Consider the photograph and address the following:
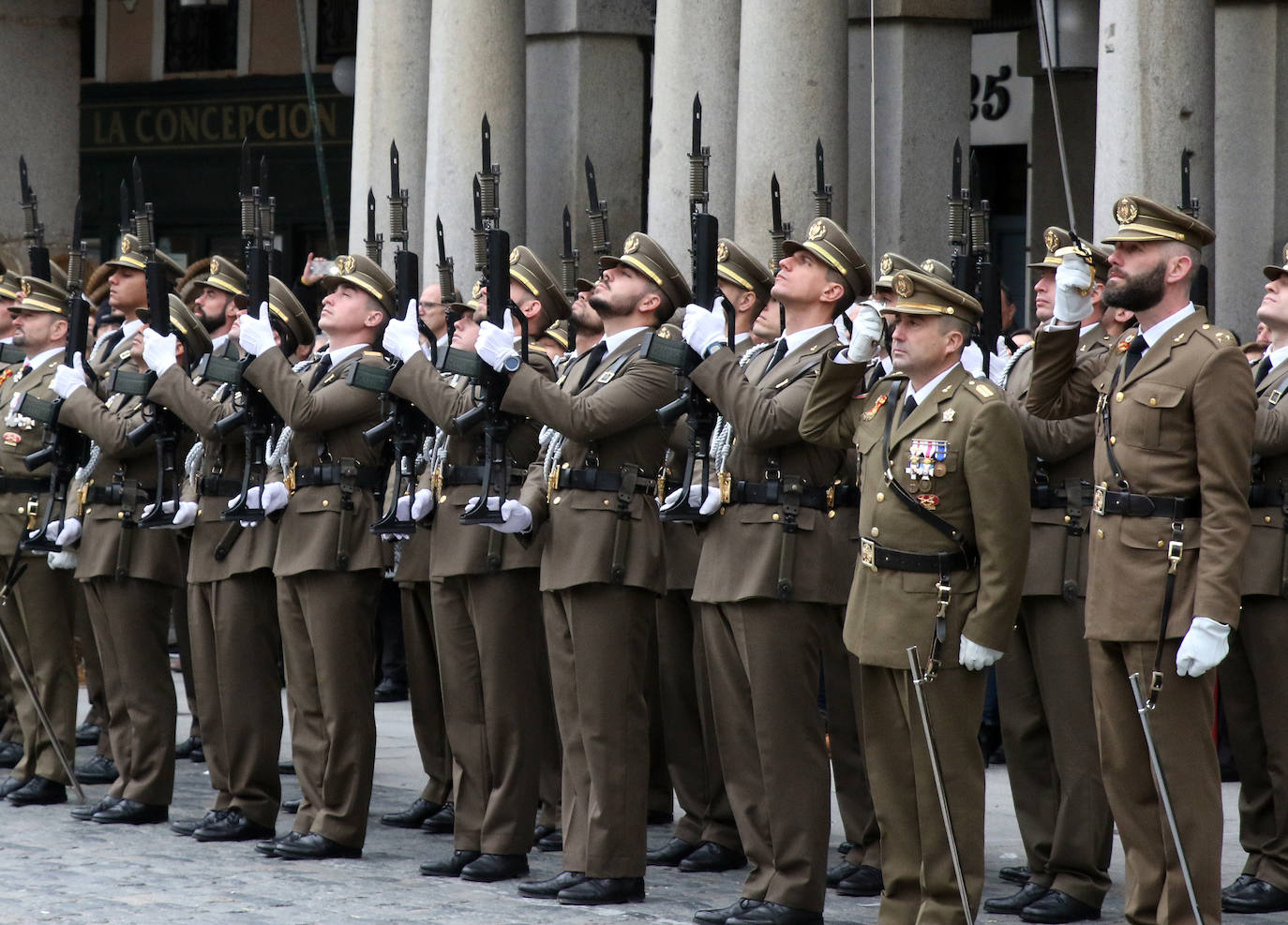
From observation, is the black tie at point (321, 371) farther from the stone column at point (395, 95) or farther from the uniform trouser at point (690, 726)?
the stone column at point (395, 95)

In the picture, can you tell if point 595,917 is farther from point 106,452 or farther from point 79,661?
point 79,661

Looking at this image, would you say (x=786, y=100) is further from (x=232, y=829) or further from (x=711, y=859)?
(x=232, y=829)

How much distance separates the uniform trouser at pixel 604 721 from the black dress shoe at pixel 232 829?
4.91ft

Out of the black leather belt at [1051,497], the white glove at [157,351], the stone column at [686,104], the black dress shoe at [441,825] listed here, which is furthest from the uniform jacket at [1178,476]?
the stone column at [686,104]

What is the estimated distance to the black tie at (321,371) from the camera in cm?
783

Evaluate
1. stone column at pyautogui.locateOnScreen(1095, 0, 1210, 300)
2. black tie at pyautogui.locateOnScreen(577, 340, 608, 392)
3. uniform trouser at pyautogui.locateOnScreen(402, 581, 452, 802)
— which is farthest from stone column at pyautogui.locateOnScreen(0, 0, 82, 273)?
black tie at pyautogui.locateOnScreen(577, 340, 608, 392)

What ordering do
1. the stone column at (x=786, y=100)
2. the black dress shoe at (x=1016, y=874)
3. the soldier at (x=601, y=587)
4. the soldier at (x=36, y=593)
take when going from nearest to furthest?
1. the soldier at (x=601, y=587)
2. the black dress shoe at (x=1016, y=874)
3. the soldier at (x=36, y=593)
4. the stone column at (x=786, y=100)

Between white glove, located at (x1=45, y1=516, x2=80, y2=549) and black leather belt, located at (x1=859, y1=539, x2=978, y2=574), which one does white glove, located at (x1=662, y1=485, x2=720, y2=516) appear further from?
white glove, located at (x1=45, y1=516, x2=80, y2=549)

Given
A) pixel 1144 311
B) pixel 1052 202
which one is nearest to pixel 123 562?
pixel 1144 311

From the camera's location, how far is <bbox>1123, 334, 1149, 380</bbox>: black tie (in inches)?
236

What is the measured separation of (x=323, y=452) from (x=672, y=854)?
1901 mm

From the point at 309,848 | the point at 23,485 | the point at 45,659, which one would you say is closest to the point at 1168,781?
the point at 309,848

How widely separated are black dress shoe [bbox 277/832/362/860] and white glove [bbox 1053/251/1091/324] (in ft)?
10.8

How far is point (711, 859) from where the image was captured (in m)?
7.52
